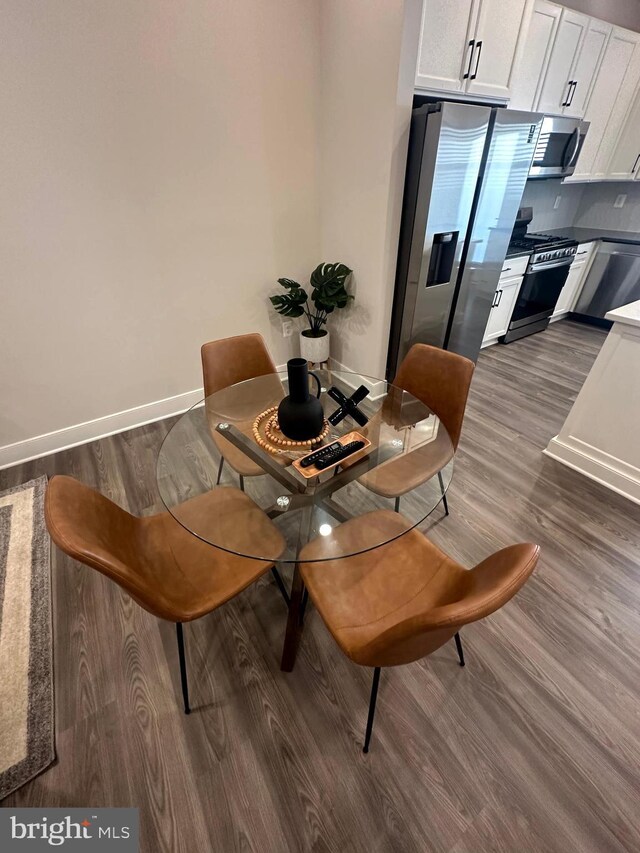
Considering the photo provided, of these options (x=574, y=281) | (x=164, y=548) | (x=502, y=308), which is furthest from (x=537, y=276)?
(x=164, y=548)

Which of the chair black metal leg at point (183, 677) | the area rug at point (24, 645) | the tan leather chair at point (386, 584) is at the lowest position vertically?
the area rug at point (24, 645)

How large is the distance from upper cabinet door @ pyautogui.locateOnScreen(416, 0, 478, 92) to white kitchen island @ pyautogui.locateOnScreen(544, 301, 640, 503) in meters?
1.64

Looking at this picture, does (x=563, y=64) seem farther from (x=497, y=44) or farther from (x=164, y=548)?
(x=164, y=548)

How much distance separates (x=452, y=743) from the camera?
120cm

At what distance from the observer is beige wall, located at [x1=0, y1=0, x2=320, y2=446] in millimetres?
1796

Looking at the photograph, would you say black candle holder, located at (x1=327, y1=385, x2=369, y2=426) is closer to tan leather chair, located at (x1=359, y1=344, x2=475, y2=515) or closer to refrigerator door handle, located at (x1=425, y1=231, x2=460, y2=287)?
tan leather chair, located at (x1=359, y1=344, x2=475, y2=515)

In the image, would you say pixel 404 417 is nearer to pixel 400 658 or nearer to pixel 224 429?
pixel 224 429

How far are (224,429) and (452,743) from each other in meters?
1.40

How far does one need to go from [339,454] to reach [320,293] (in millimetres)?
1768

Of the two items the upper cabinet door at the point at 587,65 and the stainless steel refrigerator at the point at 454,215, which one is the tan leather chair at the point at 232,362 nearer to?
the stainless steel refrigerator at the point at 454,215

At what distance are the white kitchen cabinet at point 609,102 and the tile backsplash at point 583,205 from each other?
16.4 inches

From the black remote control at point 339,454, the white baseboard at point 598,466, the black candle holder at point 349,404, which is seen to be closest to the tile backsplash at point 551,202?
the white baseboard at point 598,466

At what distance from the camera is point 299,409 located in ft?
4.16

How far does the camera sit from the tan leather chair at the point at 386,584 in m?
0.86
